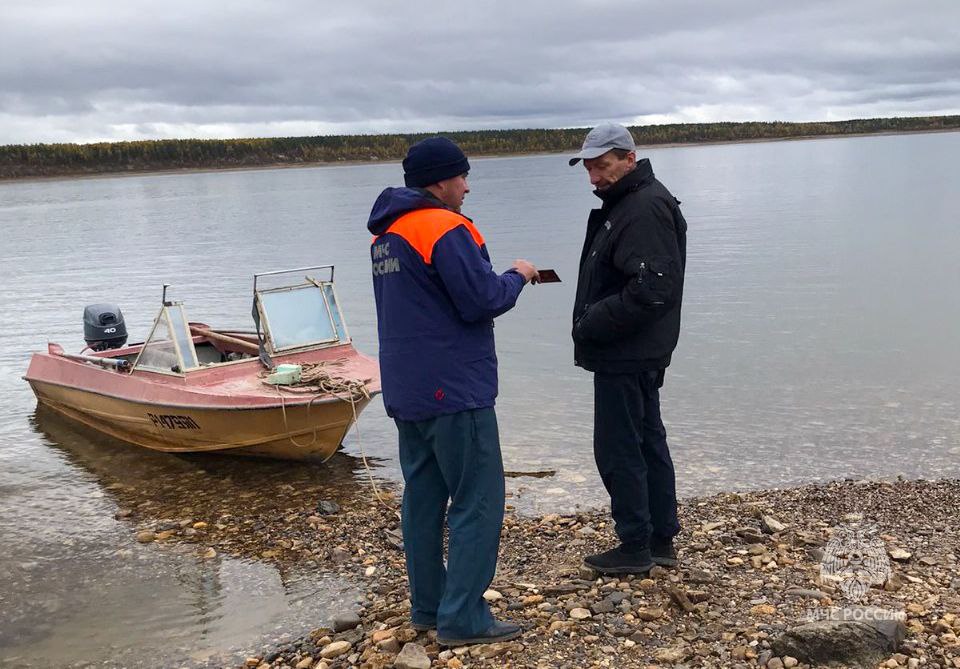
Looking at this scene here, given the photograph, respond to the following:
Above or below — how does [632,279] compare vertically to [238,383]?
above

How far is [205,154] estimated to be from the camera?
141m

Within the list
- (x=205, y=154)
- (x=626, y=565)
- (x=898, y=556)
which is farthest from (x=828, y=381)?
(x=205, y=154)

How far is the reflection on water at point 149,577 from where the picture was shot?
6246 millimetres

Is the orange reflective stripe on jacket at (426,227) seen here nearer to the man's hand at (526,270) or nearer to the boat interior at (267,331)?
the man's hand at (526,270)

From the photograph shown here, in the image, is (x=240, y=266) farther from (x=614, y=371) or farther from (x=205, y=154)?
(x=205, y=154)

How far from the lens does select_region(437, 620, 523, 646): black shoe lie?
4.74 m

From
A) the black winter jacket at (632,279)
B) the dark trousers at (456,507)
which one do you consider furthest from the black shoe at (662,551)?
the dark trousers at (456,507)

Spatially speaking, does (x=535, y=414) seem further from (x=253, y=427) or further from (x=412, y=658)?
(x=412, y=658)

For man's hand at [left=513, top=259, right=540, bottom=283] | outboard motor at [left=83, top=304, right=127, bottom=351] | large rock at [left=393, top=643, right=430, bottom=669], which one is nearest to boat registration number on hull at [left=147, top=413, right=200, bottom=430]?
outboard motor at [left=83, top=304, right=127, bottom=351]

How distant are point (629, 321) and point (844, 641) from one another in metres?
1.83

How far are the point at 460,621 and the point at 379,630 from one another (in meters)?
0.73

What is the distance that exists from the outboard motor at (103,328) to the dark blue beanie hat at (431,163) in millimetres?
9783

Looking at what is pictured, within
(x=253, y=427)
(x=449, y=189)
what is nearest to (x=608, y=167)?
(x=449, y=189)

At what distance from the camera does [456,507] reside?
468cm
